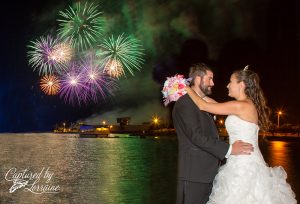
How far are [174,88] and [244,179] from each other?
1241 mm

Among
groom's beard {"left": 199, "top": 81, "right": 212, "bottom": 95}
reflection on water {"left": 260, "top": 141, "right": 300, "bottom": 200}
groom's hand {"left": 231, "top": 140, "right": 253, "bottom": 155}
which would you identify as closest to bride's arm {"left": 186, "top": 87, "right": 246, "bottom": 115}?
groom's beard {"left": 199, "top": 81, "right": 212, "bottom": 95}

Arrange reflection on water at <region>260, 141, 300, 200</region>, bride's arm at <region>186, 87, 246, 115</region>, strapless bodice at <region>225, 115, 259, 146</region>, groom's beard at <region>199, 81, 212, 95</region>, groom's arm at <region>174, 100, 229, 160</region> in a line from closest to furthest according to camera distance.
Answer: groom's arm at <region>174, 100, 229, 160</region>
bride's arm at <region>186, 87, 246, 115</region>
groom's beard at <region>199, 81, 212, 95</region>
strapless bodice at <region>225, 115, 259, 146</region>
reflection on water at <region>260, 141, 300, 200</region>

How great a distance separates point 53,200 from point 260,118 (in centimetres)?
654

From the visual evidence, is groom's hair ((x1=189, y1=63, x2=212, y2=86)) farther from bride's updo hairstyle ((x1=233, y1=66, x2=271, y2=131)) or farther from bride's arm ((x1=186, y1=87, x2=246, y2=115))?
bride's updo hairstyle ((x1=233, y1=66, x2=271, y2=131))

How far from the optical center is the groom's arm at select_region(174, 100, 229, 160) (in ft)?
14.6

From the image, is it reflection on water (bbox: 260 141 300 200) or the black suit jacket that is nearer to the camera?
the black suit jacket

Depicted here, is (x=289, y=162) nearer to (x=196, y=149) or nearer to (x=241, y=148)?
(x=241, y=148)

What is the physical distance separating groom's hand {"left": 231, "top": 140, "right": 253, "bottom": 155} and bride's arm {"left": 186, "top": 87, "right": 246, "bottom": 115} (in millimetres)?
348

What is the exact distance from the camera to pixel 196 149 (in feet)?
15.0

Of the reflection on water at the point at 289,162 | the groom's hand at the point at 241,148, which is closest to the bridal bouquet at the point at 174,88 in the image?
the groom's hand at the point at 241,148

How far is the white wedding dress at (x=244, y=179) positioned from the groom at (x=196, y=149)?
212 mm

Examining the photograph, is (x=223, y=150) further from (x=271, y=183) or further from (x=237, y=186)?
(x=271, y=183)

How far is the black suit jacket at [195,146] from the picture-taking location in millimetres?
4527

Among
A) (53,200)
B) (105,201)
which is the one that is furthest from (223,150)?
(53,200)
